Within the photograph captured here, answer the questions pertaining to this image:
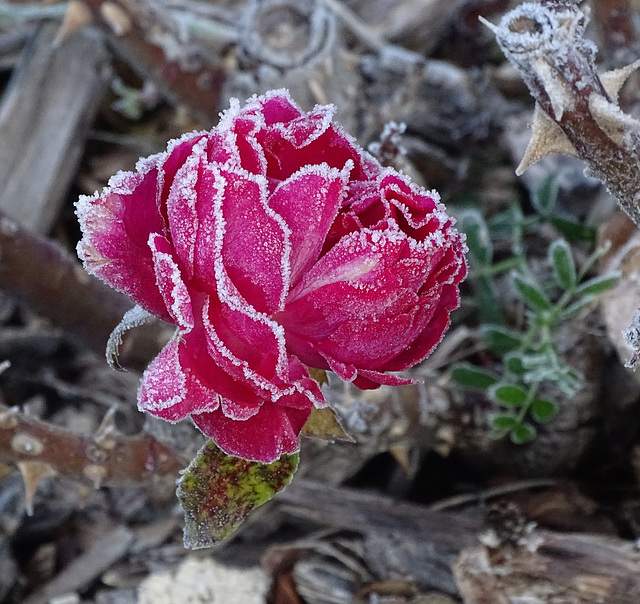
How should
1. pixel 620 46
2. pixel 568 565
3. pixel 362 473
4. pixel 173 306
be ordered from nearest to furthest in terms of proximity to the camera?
pixel 173 306, pixel 568 565, pixel 620 46, pixel 362 473

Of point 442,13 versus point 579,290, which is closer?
point 579,290

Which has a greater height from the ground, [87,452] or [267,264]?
[267,264]

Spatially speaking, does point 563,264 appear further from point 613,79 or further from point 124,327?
point 124,327

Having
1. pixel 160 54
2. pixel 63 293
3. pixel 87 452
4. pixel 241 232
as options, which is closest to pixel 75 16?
pixel 160 54

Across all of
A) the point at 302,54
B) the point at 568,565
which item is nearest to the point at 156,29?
the point at 302,54

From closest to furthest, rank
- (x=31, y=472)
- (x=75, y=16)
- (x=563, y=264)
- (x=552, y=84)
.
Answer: (x=552, y=84) → (x=31, y=472) → (x=563, y=264) → (x=75, y=16)

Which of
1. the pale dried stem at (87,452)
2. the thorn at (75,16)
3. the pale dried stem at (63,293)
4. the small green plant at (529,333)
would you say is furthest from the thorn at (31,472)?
the thorn at (75,16)

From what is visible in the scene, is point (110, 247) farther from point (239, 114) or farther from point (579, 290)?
point (579, 290)

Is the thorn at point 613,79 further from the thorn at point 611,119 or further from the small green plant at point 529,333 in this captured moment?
the small green plant at point 529,333
